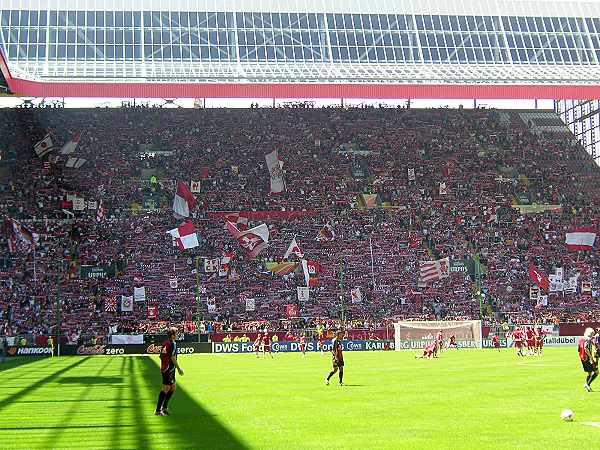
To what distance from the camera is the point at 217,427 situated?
20.5m

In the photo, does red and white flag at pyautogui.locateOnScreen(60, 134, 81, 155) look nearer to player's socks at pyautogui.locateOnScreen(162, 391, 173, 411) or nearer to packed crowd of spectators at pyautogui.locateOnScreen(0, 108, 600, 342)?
packed crowd of spectators at pyautogui.locateOnScreen(0, 108, 600, 342)

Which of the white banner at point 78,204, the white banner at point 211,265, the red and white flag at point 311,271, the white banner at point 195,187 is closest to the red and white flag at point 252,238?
the white banner at point 211,265

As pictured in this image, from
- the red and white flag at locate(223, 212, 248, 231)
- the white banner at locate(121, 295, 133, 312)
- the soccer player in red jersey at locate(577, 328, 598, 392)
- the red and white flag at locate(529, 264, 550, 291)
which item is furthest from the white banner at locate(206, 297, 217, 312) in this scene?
the soccer player in red jersey at locate(577, 328, 598, 392)

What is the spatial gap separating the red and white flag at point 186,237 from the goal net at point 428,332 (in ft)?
52.7

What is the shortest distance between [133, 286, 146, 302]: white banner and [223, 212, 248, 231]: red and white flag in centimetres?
854

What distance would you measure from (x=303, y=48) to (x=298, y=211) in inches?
460

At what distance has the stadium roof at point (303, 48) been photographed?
6619 centimetres

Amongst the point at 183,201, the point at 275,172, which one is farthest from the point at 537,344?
the point at 183,201

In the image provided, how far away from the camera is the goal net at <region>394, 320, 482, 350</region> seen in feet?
202

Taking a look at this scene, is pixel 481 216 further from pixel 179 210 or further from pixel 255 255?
Result: pixel 179 210

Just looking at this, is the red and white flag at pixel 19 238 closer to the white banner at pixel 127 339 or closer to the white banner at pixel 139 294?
the white banner at pixel 139 294

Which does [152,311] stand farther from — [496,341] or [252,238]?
[496,341]

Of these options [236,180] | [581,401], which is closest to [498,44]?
[236,180]

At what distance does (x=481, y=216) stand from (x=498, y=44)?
1246cm
